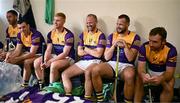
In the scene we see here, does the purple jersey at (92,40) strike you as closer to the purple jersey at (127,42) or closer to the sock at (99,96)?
the purple jersey at (127,42)

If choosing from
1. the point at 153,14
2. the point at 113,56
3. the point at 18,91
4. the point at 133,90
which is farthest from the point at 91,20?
the point at 18,91

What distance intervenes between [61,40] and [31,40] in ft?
1.58

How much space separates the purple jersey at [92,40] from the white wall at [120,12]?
12.6 inches

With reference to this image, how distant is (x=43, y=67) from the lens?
3650mm

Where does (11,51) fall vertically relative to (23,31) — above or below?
below

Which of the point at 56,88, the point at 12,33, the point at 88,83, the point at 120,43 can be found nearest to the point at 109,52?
the point at 120,43

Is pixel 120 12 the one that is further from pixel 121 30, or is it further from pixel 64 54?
pixel 64 54

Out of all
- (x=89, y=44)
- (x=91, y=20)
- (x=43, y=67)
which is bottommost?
(x=43, y=67)

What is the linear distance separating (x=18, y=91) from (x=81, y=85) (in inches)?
31.6

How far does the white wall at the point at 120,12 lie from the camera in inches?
143

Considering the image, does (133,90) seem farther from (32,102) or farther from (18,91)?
(18,91)

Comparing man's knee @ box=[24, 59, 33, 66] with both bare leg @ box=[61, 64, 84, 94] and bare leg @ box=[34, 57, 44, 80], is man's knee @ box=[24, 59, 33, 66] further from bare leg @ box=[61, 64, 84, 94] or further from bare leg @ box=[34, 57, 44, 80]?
bare leg @ box=[61, 64, 84, 94]

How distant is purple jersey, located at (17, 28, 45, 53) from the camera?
395cm

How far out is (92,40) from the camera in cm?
368
